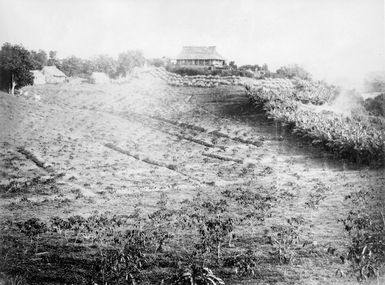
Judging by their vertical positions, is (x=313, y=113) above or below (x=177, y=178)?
above

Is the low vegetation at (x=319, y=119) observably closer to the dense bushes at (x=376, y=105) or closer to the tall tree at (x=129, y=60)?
the dense bushes at (x=376, y=105)

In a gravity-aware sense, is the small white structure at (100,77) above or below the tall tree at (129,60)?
below

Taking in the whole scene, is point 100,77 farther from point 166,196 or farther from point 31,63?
point 166,196

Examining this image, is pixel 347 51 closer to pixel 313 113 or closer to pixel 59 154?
pixel 313 113

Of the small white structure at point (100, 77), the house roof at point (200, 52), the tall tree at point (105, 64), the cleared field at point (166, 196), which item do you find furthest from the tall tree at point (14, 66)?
the house roof at point (200, 52)

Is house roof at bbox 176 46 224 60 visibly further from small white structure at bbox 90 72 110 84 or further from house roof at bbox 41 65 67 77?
house roof at bbox 41 65 67 77

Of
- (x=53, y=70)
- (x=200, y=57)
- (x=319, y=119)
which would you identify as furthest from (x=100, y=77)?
(x=319, y=119)

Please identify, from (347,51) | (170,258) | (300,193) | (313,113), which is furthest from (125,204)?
(347,51)
